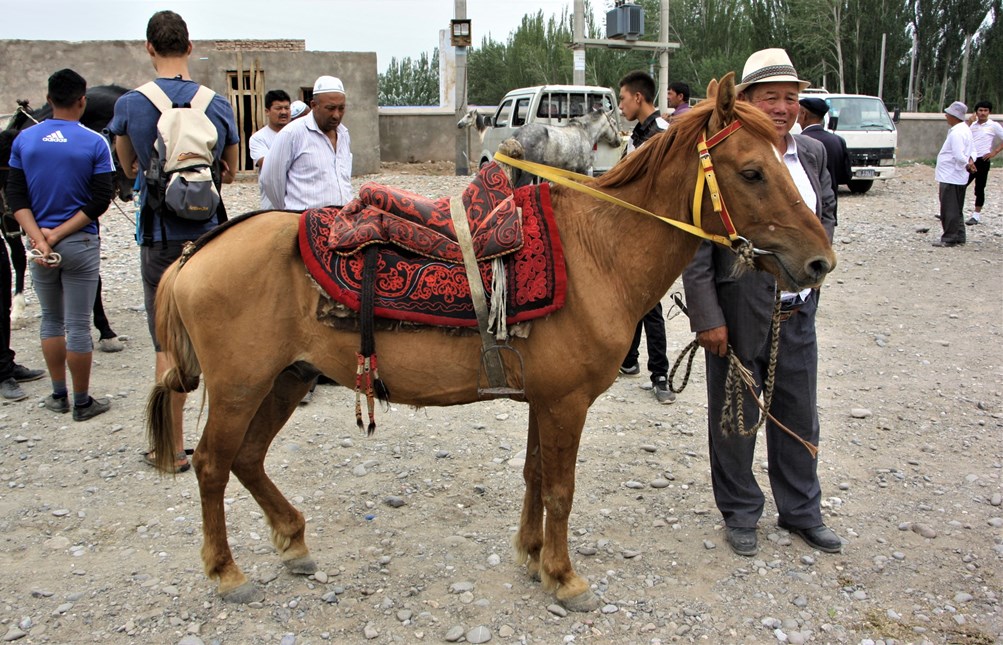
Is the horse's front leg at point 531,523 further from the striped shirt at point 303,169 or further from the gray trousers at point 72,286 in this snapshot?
the gray trousers at point 72,286

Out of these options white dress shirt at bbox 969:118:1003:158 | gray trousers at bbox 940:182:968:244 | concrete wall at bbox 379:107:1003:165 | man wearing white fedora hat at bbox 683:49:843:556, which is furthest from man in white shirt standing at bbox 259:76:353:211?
concrete wall at bbox 379:107:1003:165

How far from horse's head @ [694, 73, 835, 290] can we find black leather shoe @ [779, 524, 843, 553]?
1570 mm

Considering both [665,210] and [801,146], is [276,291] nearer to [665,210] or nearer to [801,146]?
[665,210]

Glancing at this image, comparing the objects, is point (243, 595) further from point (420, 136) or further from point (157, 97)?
point (420, 136)

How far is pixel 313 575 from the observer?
3492 mm

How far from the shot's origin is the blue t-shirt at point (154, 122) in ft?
13.4

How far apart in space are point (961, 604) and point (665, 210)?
2.16 meters

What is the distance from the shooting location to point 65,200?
16.6ft

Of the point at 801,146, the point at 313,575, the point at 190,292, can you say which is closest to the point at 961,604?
the point at 801,146

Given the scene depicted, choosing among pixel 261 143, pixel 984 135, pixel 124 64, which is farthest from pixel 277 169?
pixel 124 64

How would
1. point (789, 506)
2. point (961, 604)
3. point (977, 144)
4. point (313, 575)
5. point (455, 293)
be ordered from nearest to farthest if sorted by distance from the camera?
point (455, 293), point (961, 604), point (313, 575), point (789, 506), point (977, 144)

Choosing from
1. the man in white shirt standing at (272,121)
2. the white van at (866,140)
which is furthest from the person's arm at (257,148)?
the white van at (866,140)

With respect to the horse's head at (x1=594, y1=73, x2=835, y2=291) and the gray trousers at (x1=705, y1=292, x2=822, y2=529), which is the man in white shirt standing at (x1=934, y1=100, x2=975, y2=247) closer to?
the gray trousers at (x1=705, y1=292, x2=822, y2=529)

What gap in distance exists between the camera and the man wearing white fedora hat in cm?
339
